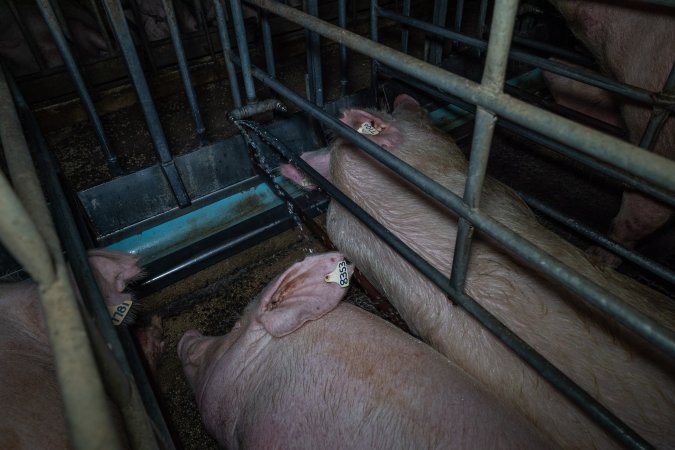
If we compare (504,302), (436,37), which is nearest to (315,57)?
(436,37)

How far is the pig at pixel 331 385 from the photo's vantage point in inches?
49.1

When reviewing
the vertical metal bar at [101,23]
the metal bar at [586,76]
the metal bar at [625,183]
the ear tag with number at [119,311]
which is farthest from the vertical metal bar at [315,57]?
the vertical metal bar at [101,23]

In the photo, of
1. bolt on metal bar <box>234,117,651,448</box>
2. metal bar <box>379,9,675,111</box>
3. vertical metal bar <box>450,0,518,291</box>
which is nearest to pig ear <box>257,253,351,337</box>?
bolt on metal bar <box>234,117,651,448</box>

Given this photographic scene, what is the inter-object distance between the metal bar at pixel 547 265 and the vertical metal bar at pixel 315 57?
1.30m

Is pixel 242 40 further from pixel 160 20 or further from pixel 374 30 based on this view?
pixel 160 20

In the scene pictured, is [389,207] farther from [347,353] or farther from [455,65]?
[455,65]

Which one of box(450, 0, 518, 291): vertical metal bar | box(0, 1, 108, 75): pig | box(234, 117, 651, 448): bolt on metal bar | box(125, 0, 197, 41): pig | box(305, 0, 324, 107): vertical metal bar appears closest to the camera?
box(450, 0, 518, 291): vertical metal bar

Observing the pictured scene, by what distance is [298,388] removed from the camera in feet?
4.76


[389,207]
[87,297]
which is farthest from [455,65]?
[87,297]

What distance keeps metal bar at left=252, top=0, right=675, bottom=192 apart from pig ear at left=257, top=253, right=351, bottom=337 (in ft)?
2.80

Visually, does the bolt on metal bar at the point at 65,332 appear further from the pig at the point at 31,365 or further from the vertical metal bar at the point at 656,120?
the vertical metal bar at the point at 656,120

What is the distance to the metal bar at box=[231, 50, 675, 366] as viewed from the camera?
753 millimetres

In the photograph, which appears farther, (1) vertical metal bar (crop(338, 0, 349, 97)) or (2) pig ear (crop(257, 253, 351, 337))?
(1) vertical metal bar (crop(338, 0, 349, 97))

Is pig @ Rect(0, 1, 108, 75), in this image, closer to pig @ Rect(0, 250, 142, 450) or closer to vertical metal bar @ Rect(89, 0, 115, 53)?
vertical metal bar @ Rect(89, 0, 115, 53)
